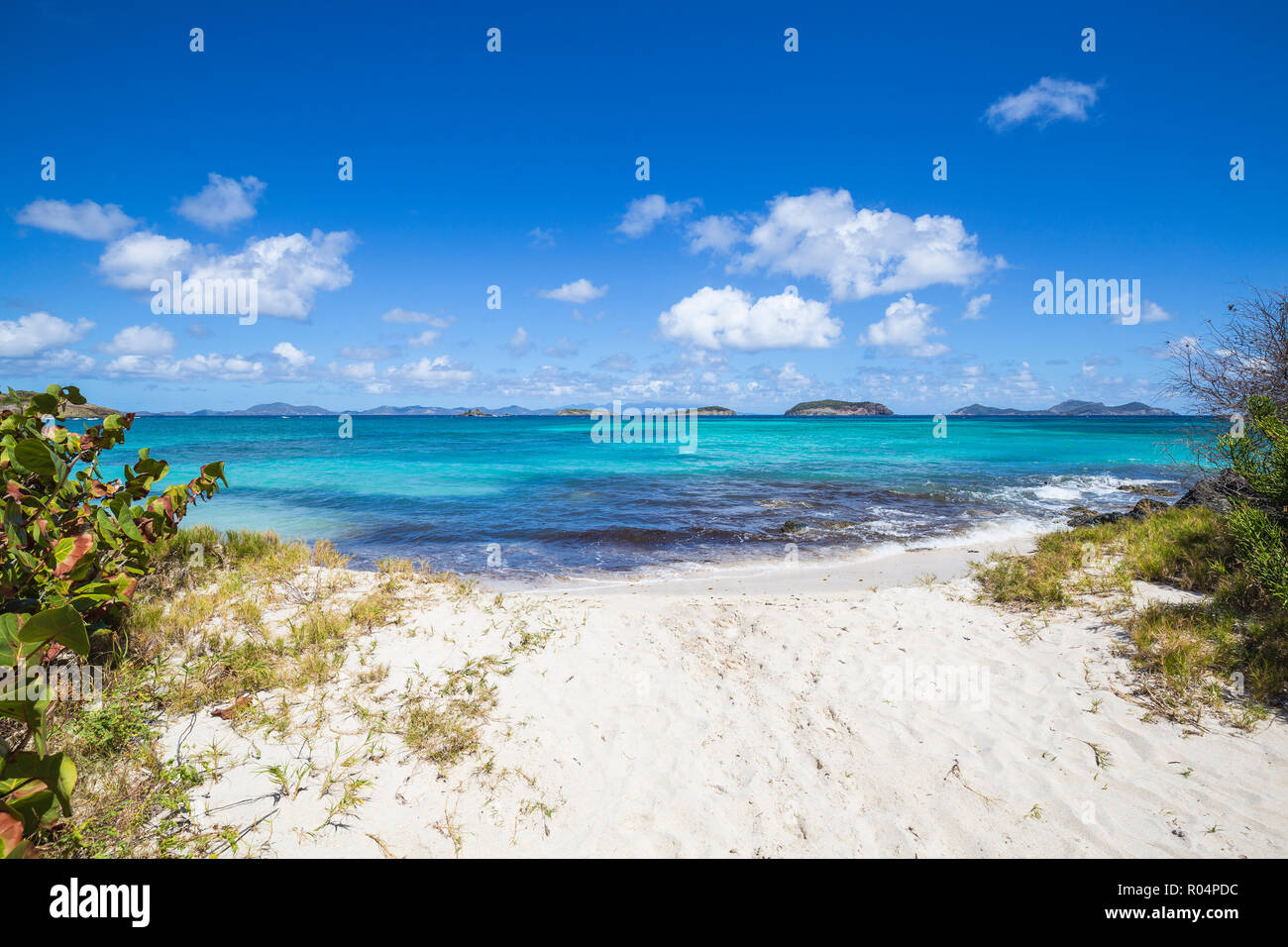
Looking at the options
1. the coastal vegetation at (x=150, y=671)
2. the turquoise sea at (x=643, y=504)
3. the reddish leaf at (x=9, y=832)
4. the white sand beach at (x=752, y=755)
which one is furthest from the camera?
the turquoise sea at (x=643, y=504)

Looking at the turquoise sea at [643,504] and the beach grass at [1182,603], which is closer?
the beach grass at [1182,603]

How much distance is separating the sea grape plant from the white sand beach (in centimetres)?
149

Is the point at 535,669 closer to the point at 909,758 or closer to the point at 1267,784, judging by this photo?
the point at 909,758

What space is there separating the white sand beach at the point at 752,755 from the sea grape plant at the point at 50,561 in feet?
4.89

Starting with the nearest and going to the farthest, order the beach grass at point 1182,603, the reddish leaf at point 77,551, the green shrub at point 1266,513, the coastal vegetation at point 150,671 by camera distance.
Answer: the coastal vegetation at point 150,671 < the reddish leaf at point 77,551 < the beach grass at point 1182,603 < the green shrub at point 1266,513

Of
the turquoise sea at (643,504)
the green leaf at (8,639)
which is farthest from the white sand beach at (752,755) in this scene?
the turquoise sea at (643,504)

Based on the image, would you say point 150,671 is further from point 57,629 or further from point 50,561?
point 57,629

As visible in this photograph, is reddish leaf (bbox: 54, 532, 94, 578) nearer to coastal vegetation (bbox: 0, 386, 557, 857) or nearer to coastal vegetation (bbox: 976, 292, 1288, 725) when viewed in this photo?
coastal vegetation (bbox: 0, 386, 557, 857)

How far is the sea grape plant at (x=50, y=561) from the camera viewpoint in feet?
7.25

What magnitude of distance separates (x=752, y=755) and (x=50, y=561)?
19.2 ft

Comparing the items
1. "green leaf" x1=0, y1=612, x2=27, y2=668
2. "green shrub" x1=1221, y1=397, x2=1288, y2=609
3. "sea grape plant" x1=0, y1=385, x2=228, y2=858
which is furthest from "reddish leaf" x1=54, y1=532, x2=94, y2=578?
"green shrub" x1=1221, y1=397, x2=1288, y2=609

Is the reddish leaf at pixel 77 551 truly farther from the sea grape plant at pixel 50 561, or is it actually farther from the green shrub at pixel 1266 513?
the green shrub at pixel 1266 513

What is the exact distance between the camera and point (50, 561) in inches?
156
